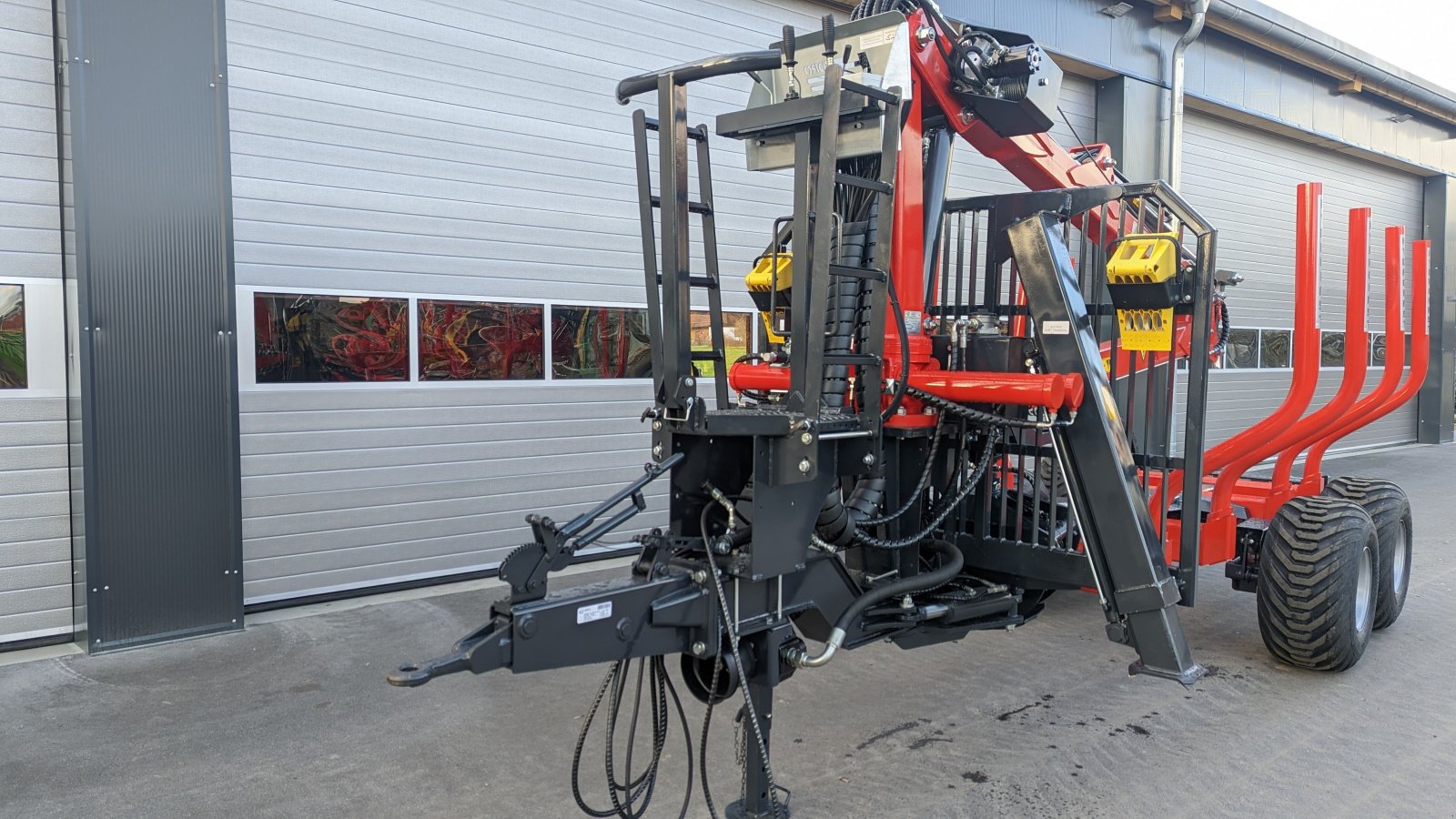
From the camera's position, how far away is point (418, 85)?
652 centimetres

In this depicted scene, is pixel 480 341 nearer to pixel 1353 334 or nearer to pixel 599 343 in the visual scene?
pixel 599 343

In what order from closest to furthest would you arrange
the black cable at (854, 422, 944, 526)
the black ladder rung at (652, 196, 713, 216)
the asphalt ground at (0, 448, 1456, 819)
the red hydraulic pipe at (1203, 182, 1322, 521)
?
1. the black ladder rung at (652, 196, 713, 216)
2. the asphalt ground at (0, 448, 1456, 819)
3. the black cable at (854, 422, 944, 526)
4. the red hydraulic pipe at (1203, 182, 1322, 521)

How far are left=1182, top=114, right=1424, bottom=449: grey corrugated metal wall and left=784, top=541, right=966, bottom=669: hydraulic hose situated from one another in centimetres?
961

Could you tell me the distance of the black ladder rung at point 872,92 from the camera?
3.25m

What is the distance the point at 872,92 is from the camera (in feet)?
10.8

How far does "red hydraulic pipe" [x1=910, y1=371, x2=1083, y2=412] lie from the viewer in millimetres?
3814

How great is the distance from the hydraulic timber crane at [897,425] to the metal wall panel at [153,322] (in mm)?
2618

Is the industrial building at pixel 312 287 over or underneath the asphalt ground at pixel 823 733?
over

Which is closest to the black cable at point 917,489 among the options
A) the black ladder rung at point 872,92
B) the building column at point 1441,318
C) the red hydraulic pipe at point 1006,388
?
the red hydraulic pipe at point 1006,388

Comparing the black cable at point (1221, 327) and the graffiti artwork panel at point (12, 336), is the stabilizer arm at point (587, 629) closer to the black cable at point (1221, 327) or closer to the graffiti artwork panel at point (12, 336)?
the black cable at point (1221, 327)

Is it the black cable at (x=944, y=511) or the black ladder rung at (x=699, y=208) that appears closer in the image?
the black ladder rung at (x=699, y=208)

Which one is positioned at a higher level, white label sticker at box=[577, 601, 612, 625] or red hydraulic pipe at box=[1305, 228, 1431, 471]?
red hydraulic pipe at box=[1305, 228, 1431, 471]

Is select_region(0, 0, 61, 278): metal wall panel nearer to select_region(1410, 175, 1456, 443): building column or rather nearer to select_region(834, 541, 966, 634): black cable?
select_region(834, 541, 966, 634): black cable

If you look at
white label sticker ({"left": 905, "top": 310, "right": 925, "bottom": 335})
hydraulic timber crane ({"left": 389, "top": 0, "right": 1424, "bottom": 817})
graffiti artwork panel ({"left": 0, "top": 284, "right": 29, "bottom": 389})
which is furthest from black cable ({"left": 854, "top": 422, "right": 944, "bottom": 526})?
graffiti artwork panel ({"left": 0, "top": 284, "right": 29, "bottom": 389})
